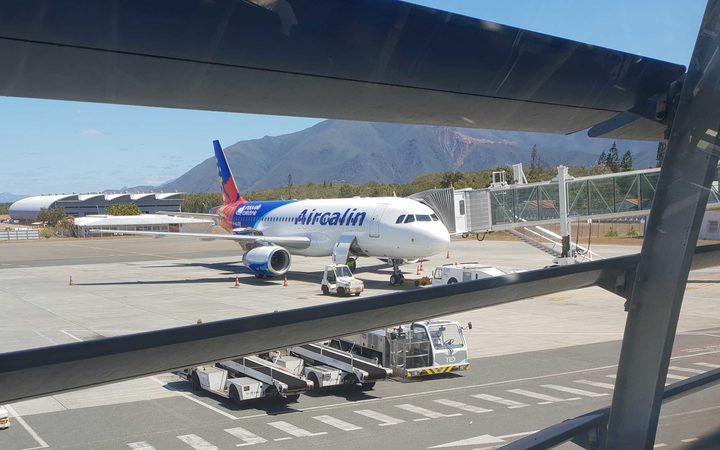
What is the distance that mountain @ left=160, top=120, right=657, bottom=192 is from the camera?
2.97 metres

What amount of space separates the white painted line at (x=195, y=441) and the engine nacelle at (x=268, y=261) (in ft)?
81.5

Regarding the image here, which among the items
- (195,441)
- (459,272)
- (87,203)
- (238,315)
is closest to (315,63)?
(195,441)

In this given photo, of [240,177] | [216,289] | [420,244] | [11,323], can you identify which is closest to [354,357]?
[11,323]

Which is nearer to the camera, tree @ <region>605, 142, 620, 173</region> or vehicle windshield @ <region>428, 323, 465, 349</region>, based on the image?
tree @ <region>605, 142, 620, 173</region>

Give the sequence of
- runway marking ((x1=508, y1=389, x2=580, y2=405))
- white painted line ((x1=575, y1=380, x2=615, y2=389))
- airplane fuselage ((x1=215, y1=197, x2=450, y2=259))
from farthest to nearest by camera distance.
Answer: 1. airplane fuselage ((x1=215, y1=197, x2=450, y2=259))
2. runway marking ((x1=508, y1=389, x2=580, y2=405))
3. white painted line ((x1=575, y1=380, x2=615, y2=389))

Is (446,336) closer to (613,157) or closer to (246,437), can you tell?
(613,157)

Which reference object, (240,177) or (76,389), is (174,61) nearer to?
(76,389)

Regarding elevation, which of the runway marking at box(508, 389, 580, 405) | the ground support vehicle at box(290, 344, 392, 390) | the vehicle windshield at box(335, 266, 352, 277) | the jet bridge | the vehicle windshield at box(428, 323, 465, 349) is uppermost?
the jet bridge


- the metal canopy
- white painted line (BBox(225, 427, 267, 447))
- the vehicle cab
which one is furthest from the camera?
white painted line (BBox(225, 427, 267, 447))

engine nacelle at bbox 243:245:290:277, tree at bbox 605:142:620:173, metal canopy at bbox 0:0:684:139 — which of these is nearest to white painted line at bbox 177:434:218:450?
metal canopy at bbox 0:0:684:139

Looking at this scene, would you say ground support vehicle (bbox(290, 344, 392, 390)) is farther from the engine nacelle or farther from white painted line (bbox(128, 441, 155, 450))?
the engine nacelle

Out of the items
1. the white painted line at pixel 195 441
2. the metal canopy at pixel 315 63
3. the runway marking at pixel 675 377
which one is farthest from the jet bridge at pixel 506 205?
the metal canopy at pixel 315 63

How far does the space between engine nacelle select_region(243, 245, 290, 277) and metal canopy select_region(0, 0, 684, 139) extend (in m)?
26.3

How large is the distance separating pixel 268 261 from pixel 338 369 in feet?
60.4
